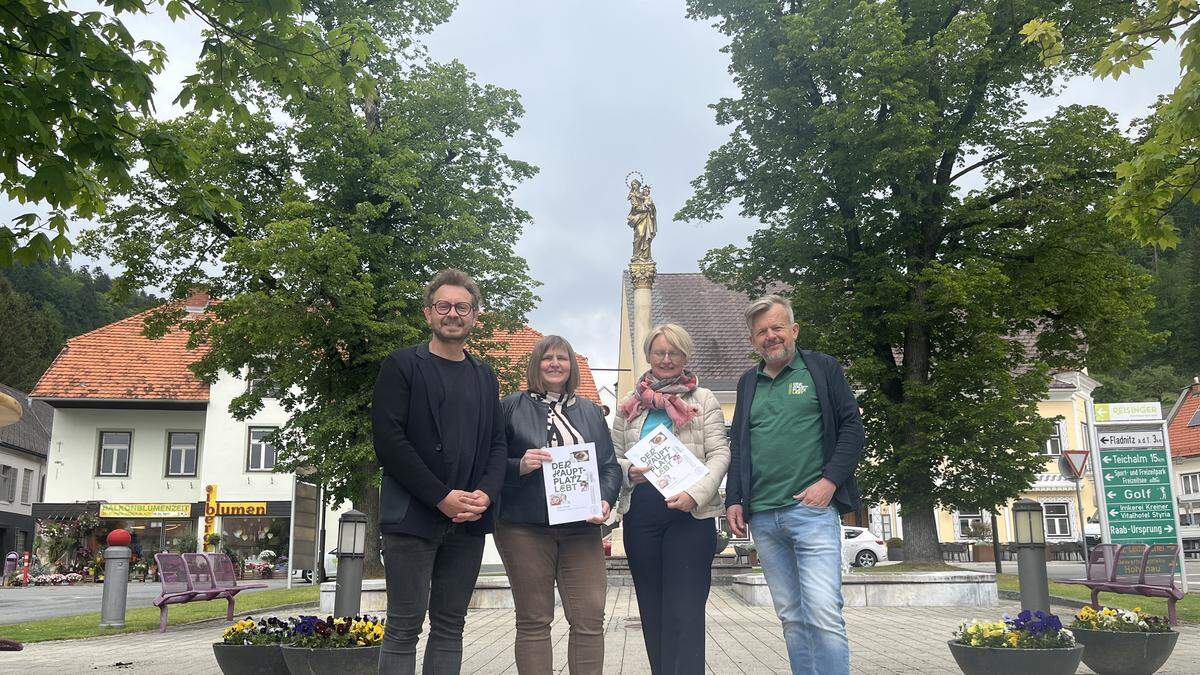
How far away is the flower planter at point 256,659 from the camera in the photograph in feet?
21.0

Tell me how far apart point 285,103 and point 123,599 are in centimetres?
1153

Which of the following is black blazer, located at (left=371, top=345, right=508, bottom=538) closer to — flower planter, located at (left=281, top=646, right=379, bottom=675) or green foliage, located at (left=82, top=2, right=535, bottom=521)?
flower planter, located at (left=281, top=646, right=379, bottom=675)

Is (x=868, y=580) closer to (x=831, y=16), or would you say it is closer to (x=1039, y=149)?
(x=1039, y=149)

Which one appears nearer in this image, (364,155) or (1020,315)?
(1020,315)

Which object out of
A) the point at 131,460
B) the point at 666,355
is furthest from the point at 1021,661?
the point at 131,460

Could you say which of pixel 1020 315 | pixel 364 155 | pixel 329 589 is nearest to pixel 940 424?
pixel 1020 315

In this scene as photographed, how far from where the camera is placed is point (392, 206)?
21.1 m

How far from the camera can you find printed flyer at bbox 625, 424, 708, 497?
4.99 metres

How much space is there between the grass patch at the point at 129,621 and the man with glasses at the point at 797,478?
982 centimetres

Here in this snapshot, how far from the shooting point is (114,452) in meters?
40.2

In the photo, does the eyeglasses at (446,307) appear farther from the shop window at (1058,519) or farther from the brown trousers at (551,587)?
the shop window at (1058,519)

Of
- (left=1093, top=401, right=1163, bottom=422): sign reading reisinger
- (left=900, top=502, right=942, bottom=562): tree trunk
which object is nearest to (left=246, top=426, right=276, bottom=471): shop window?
(left=900, top=502, right=942, bottom=562): tree trunk

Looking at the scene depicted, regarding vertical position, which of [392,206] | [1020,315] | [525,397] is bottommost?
[525,397]

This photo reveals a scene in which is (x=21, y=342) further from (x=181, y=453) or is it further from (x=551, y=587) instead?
(x=551, y=587)
